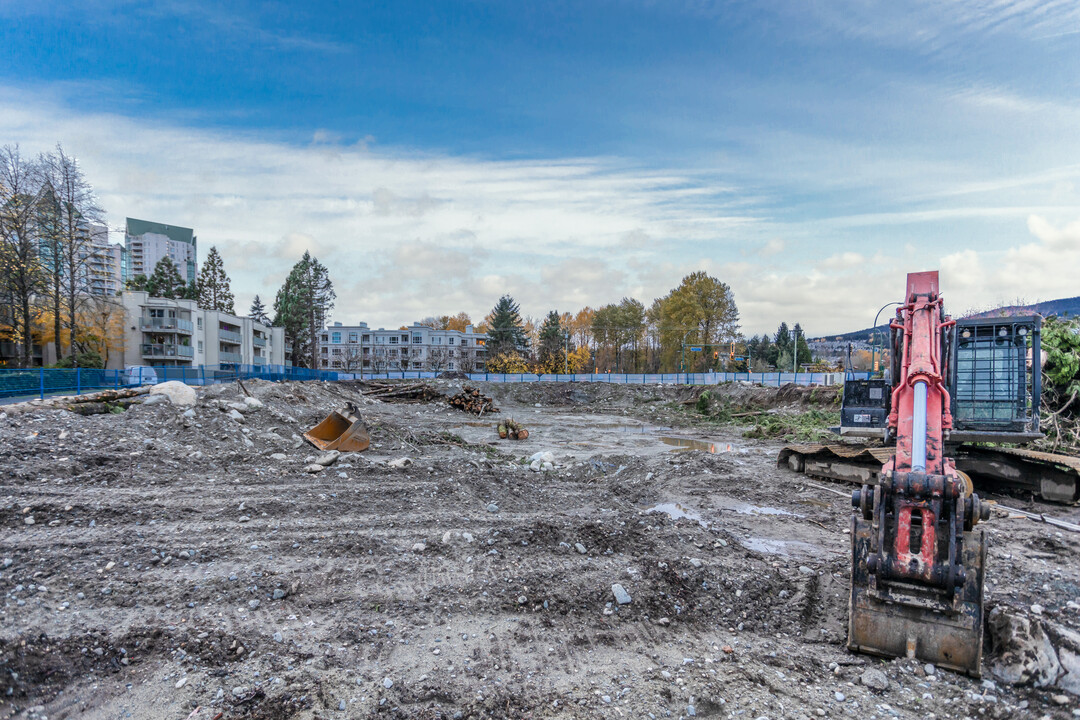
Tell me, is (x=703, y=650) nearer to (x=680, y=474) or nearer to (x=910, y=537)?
(x=910, y=537)

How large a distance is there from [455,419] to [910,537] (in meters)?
22.5

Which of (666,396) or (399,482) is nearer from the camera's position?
(399,482)

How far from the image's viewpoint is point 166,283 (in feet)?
206

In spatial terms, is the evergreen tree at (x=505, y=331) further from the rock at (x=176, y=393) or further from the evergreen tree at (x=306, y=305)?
the rock at (x=176, y=393)

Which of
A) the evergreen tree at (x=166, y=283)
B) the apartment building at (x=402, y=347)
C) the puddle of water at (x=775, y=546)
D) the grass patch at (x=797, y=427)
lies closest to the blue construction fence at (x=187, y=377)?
the grass patch at (x=797, y=427)

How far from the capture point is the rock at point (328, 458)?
10.9m

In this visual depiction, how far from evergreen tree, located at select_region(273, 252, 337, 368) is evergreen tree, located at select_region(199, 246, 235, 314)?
845cm

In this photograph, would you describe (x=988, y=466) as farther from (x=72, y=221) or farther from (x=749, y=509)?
(x=72, y=221)

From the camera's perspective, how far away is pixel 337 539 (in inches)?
261

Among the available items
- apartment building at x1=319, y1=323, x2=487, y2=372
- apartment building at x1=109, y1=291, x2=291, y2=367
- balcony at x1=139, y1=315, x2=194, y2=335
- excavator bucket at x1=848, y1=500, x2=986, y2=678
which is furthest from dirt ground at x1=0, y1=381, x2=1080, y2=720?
apartment building at x1=319, y1=323, x2=487, y2=372

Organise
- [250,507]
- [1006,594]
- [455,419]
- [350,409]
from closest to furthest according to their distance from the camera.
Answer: [1006,594]
[250,507]
[350,409]
[455,419]

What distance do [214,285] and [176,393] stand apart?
57979mm

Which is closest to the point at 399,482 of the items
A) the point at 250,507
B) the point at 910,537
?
the point at 250,507

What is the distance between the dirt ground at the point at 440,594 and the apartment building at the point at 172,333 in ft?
148
